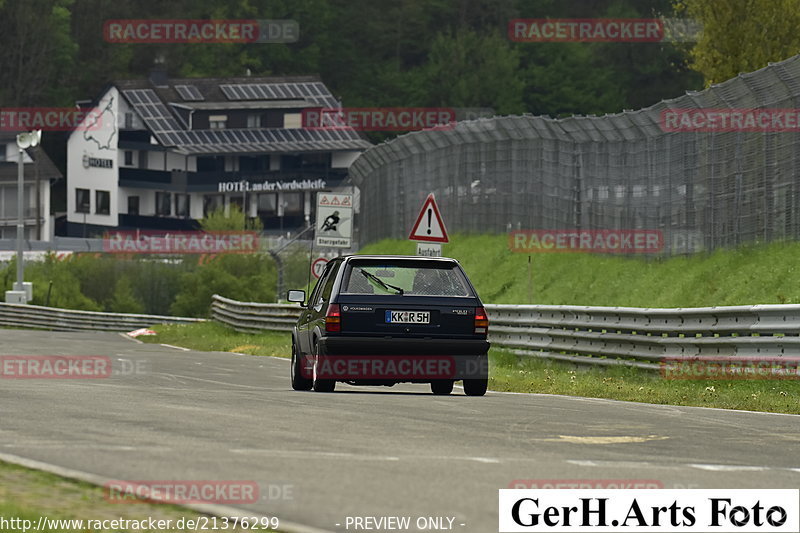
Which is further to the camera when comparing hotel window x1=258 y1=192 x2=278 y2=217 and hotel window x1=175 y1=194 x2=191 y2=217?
hotel window x1=258 y1=192 x2=278 y2=217

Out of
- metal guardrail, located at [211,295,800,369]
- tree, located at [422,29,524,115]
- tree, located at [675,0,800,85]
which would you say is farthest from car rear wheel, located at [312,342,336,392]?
tree, located at [422,29,524,115]

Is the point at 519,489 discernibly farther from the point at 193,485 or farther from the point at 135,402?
the point at 135,402

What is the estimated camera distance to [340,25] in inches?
5113

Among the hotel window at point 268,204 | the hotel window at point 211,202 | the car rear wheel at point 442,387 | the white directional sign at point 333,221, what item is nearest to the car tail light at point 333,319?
the car rear wheel at point 442,387

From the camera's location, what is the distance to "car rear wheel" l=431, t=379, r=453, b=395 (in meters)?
17.5

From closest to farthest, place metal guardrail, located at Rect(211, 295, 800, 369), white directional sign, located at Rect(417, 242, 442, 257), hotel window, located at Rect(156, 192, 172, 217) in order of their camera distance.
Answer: metal guardrail, located at Rect(211, 295, 800, 369) < white directional sign, located at Rect(417, 242, 442, 257) < hotel window, located at Rect(156, 192, 172, 217)

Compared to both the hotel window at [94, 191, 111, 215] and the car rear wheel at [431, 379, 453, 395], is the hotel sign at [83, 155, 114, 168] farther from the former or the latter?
the car rear wheel at [431, 379, 453, 395]

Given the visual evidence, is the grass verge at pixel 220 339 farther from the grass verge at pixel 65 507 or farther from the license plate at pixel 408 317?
the grass verge at pixel 65 507

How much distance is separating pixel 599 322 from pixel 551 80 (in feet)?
324

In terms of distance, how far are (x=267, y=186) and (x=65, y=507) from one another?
104m

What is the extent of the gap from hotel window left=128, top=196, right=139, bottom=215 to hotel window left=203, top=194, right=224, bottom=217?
4.77 metres

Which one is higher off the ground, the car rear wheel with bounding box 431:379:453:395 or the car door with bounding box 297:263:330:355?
the car door with bounding box 297:263:330:355

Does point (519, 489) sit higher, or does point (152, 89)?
point (152, 89)

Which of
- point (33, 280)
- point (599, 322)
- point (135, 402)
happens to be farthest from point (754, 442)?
point (33, 280)
